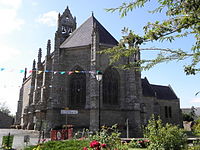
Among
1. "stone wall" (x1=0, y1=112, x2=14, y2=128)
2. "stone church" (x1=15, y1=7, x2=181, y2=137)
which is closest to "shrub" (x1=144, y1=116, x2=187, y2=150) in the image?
"stone church" (x1=15, y1=7, x2=181, y2=137)

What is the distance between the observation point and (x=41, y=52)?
94.9 ft

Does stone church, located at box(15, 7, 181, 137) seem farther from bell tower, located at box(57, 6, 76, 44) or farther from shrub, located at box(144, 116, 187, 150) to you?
bell tower, located at box(57, 6, 76, 44)

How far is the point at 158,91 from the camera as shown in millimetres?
37062

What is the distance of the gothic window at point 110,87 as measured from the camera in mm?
20250

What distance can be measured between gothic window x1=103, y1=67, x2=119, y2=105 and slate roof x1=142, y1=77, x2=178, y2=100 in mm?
12730

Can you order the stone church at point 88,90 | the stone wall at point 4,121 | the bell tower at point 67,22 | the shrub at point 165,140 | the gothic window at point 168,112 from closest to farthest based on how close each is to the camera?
the shrub at point 165,140
the stone church at point 88,90
the bell tower at point 67,22
the gothic window at point 168,112
the stone wall at point 4,121

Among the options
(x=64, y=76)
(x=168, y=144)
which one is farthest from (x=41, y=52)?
(x=168, y=144)

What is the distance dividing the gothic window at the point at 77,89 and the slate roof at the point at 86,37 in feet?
11.0

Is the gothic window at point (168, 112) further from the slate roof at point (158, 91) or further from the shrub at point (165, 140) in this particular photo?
the shrub at point (165, 140)

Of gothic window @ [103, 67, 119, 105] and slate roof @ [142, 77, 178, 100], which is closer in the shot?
gothic window @ [103, 67, 119, 105]

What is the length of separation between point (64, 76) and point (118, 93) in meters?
6.08

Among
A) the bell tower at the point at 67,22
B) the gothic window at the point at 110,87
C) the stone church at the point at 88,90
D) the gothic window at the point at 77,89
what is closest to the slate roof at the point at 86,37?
the stone church at the point at 88,90

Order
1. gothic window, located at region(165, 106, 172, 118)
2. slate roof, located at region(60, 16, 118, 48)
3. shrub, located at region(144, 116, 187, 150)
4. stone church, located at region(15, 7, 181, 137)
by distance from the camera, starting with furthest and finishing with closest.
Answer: gothic window, located at region(165, 106, 172, 118) < slate roof, located at region(60, 16, 118, 48) < stone church, located at region(15, 7, 181, 137) < shrub, located at region(144, 116, 187, 150)

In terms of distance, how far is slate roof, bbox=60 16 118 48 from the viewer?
72.6 ft
